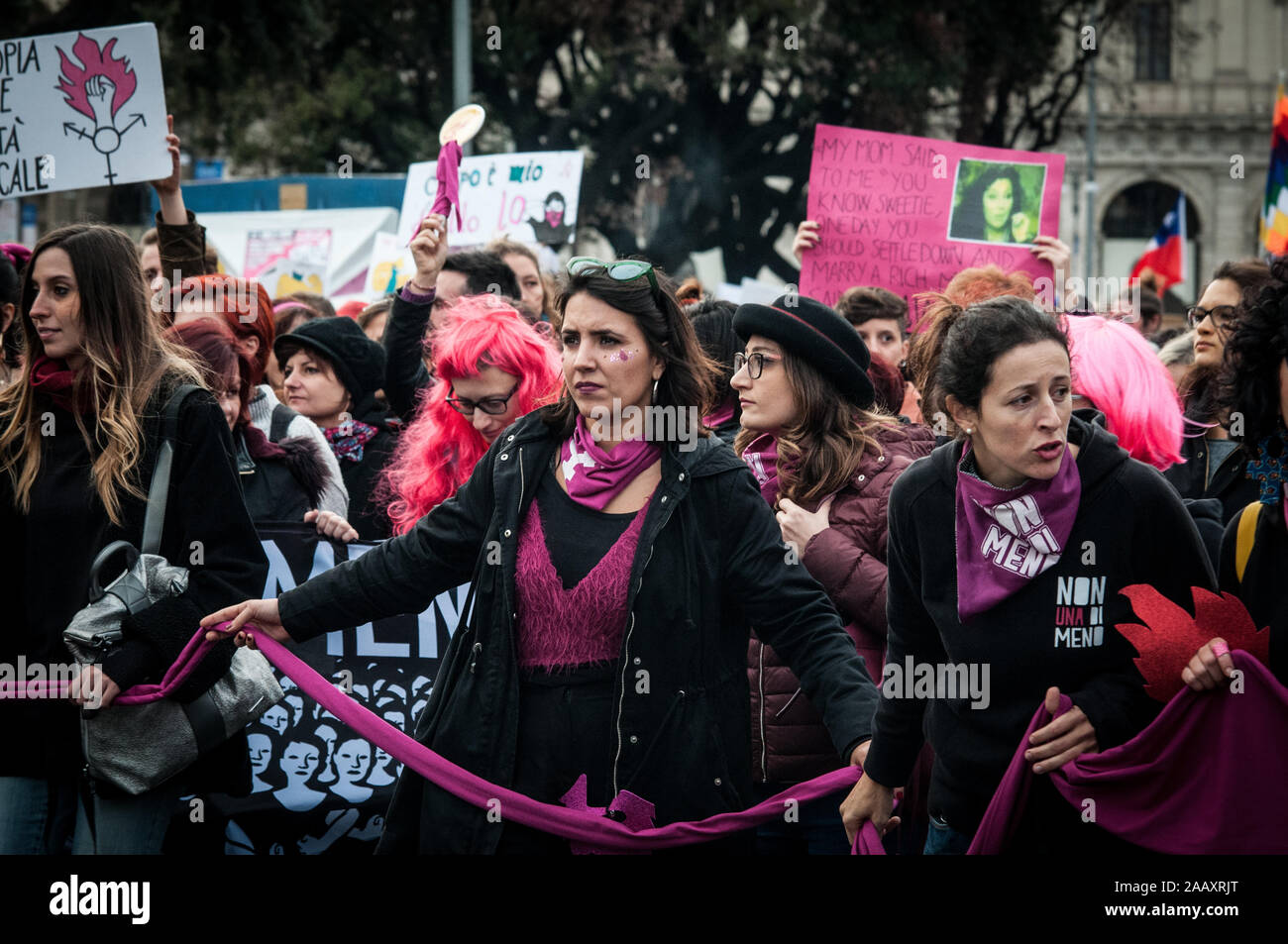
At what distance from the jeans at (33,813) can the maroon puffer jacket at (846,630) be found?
66.0 inches

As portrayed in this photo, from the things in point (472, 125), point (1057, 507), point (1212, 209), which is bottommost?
point (1057, 507)

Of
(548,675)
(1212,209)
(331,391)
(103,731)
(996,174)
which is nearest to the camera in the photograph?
(548,675)

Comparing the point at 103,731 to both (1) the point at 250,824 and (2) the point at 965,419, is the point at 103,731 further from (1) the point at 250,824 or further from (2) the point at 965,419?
(2) the point at 965,419

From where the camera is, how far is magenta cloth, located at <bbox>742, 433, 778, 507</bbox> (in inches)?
164

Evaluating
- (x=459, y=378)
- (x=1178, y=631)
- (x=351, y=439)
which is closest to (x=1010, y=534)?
(x=1178, y=631)

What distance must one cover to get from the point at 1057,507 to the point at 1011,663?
325mm

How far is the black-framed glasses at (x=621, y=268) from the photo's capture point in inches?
129

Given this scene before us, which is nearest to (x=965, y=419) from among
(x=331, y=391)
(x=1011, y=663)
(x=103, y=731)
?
(x=1011, y=663)

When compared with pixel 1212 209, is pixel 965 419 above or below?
below

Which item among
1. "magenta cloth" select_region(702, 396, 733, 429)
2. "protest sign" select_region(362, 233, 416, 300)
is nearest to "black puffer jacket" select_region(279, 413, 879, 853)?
"magenta cloth" select_region(702, 396, 733, 429)

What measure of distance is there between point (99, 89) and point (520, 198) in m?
3.71

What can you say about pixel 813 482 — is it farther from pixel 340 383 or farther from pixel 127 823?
pixel 340 383

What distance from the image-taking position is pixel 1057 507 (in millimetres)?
2924

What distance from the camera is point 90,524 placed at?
3434mm
